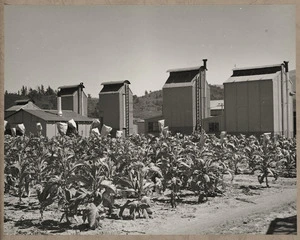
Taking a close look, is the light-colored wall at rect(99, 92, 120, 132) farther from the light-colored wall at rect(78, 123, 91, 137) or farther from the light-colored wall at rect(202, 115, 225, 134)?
the light-colored wall at rect(202, 115, 225, 134)

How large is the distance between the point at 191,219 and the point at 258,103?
315cm

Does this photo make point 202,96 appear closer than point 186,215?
No

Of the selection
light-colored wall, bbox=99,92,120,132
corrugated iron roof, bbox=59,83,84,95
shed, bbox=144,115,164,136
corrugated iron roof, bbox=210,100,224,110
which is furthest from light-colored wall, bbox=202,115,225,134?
corrugated iron roof, bbox=59,83,84,95

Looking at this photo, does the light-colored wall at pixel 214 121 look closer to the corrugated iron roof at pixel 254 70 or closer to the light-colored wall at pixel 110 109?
the corrugated iron roof at pixel 254 70

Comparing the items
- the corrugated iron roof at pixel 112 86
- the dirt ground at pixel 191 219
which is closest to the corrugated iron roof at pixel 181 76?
the corrugated iron roof at pixel 112 86

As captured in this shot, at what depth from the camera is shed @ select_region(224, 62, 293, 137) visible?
6707 mm

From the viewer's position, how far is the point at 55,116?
568 cm

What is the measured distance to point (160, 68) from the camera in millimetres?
5559

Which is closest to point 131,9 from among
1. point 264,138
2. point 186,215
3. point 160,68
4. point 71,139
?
point 160,68

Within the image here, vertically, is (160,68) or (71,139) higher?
(160,68)

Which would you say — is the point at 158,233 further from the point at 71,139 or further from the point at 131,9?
the point at 131,9

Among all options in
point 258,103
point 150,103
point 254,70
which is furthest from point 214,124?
point 150,103

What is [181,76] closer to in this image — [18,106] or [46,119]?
[46,119]

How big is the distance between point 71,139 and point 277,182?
325 centimetres
